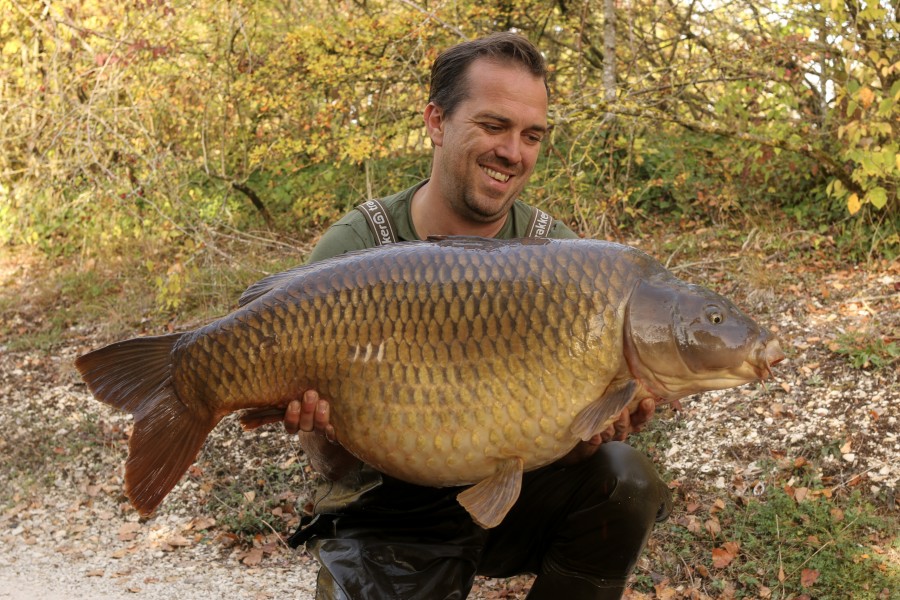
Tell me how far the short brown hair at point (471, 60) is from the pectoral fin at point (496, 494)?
3.18 feet

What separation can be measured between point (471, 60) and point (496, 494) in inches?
42.8

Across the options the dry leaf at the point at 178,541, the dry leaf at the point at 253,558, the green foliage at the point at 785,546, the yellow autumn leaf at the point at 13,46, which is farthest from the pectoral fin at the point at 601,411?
the yellow autumn leaf at the point at 13,46

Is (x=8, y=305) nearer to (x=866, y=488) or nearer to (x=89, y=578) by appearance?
(x=89, y=578)

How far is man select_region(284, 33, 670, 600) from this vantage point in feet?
6.28

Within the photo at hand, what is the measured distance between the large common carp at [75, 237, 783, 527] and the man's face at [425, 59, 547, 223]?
0.47 meters

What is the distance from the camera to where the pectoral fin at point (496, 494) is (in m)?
1.55

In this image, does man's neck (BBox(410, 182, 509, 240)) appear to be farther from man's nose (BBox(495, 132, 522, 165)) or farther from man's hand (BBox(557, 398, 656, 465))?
man's hand (BBox(557, 398, 656, 465))

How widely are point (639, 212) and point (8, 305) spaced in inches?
162

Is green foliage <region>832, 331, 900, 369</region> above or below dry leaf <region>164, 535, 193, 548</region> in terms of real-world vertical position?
above

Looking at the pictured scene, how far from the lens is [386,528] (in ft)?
6.46

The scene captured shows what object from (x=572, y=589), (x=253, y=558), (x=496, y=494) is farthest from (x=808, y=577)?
(x=253, y=558)

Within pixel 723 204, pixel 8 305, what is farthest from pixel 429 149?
pixel 8 305

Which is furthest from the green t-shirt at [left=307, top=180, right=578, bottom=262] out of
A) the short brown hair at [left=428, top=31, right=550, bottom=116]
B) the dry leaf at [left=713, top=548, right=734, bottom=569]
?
the dry leaf at [left=713, top=548, right=734, bottom=569]

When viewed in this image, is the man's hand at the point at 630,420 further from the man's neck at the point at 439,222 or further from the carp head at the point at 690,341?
the man's neck at the point at 439,222
